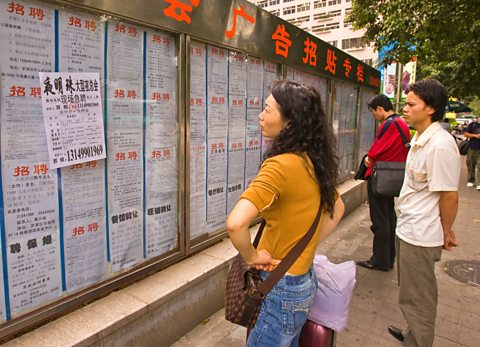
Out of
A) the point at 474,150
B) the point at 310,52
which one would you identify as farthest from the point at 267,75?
the point at 474,150

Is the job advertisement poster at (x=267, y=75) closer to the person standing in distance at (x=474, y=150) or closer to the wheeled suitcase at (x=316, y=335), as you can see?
the wheeled suitcase at (x=316, y=335)

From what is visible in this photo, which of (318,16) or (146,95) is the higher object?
(318,16)

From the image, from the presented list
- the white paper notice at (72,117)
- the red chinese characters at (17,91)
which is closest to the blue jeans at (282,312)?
the white paper notice at (72,117)

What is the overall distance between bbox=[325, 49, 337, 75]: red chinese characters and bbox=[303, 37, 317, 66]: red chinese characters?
491mm

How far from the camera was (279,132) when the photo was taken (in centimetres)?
148

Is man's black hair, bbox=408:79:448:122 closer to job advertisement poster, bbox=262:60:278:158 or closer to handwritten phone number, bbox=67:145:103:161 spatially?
job advertisement poster, bbox=262:60:278:158

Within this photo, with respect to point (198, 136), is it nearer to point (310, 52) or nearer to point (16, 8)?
point (16, 8)

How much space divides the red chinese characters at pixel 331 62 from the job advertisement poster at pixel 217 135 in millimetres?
2434

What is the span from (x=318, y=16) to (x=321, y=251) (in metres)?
45.5

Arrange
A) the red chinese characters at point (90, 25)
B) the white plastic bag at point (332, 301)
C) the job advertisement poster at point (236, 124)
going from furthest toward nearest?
1. the job advertisement poster at point (236, 124)
2. the red chinese characters at point (90, 25)
3. the white plastic bag at point (332, 301)

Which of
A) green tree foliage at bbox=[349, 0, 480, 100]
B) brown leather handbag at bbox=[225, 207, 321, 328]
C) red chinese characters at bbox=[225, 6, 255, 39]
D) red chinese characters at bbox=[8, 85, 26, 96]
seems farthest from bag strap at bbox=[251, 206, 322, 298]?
green tree foliage at bbox=[349, 0, 480, 100]

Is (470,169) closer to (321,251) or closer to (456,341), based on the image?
(321,251)

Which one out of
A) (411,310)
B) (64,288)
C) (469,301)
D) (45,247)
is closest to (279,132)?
(45,247)

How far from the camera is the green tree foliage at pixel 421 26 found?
23.1 feet
